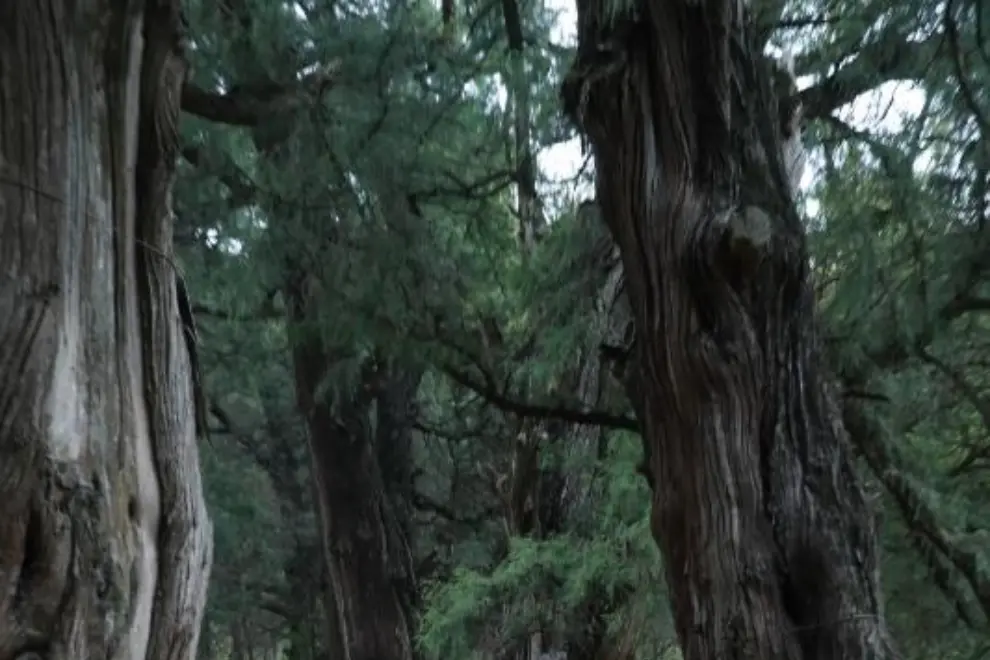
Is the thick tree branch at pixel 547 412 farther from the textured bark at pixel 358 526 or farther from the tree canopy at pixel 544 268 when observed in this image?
the textured bark at pixel 358 526

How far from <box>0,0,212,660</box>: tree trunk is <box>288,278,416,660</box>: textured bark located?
16.8 ft

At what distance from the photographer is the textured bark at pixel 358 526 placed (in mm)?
8391

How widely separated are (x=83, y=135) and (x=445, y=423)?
24.6 feet

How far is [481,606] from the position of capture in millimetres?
6820

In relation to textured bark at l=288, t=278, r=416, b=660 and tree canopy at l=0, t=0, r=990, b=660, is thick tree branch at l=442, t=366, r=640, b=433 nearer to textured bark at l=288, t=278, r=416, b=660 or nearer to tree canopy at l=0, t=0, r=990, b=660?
tree canopy at l=0, t=0, r=990, b=660

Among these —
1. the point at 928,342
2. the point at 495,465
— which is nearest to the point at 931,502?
the point at 928,342

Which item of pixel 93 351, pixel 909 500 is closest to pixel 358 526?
pixel 909 500

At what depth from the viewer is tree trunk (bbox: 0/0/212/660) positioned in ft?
8.24

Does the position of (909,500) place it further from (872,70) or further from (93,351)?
(93,351)

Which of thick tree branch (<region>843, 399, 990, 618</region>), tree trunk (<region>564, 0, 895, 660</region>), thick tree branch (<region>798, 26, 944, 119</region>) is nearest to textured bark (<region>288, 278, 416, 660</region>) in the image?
thick tree branch (<region>843, 399, 990, 618</region>)

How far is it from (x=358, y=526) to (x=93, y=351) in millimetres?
5889

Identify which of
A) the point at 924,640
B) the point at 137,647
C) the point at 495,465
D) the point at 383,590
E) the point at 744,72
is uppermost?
the point at 495,465

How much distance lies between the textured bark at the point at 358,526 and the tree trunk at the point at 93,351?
16.8 ft

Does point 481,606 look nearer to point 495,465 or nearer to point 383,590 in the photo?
point 383,590
